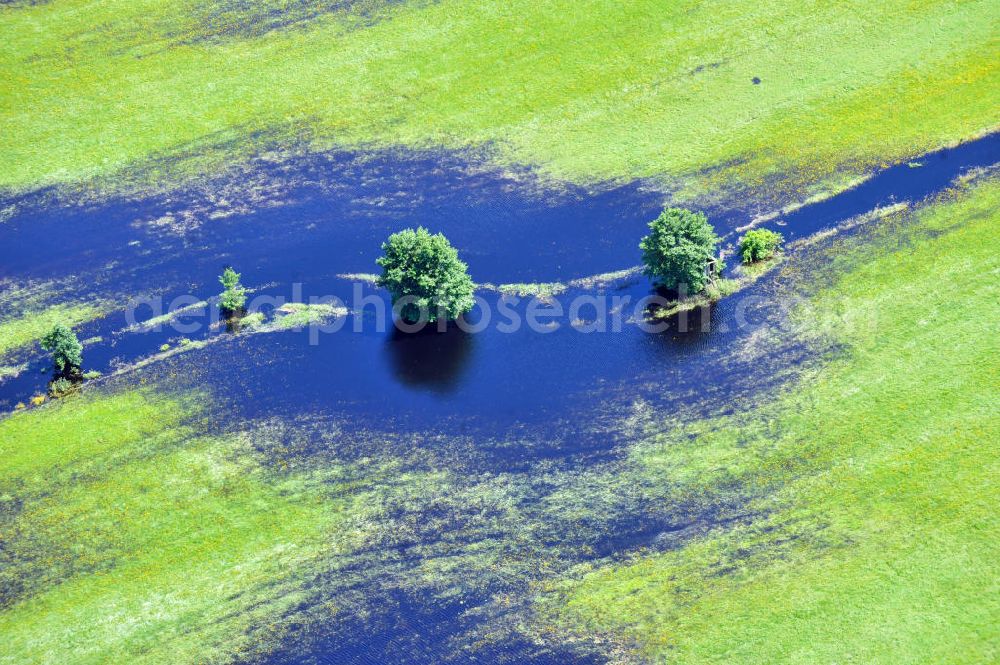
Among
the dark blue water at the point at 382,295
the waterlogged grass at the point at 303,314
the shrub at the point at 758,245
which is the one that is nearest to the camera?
the dark blue water at the point at 382,295

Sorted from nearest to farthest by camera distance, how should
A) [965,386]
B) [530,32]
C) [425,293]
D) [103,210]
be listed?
1. [965,386]
2. [425,293]
3. [103,210]
4. [530,32]

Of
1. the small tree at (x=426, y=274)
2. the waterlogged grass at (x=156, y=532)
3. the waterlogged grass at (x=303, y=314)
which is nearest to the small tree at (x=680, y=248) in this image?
the small tree at (x=426, y=274)

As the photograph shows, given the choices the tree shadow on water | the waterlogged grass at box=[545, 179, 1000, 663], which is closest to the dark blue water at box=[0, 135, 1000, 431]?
the tree shadow on water

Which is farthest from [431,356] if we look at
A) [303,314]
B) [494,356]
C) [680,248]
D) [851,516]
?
[851,516]

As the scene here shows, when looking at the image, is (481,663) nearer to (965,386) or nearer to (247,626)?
(247,626)

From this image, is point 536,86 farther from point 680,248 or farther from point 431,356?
point 431,356

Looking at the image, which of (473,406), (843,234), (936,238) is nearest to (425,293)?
(473,406)

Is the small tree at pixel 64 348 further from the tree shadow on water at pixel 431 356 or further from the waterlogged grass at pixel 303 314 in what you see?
the tree shadow on water at pixel 431 356
